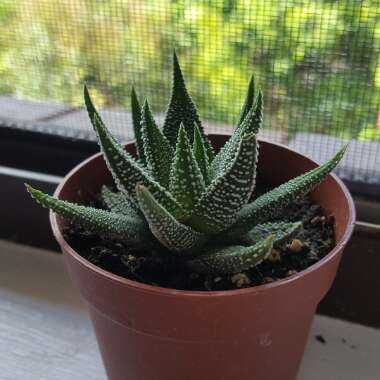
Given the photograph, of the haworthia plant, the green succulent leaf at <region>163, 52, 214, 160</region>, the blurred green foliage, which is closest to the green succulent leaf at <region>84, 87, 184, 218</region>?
the haworthia plant

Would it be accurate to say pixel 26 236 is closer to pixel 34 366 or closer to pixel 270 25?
pixel 34 366

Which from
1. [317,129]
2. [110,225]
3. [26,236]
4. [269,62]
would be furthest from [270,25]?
[26,236]

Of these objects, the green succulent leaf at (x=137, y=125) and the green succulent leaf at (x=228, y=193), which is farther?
the green succulent leaf at (x=137, y=125)

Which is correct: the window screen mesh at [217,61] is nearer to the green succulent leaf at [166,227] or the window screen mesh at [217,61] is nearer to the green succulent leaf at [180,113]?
the green succulent leaf at [180,113]

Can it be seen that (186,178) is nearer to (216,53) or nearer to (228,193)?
(228,193)

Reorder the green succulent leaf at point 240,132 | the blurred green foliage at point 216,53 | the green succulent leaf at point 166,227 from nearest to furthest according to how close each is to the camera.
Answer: the green succulent leaf at point 166,227
the green succulent leaf at point 240,132
the blurred green foliage at point 216,53

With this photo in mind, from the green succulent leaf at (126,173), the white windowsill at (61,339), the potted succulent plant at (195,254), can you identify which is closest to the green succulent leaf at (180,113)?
the potted succulent plant at (195,254)

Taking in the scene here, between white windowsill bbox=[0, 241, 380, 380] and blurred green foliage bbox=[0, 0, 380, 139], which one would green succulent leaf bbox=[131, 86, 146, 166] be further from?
white windowsill bbox=[0, 241, 380, 380]
